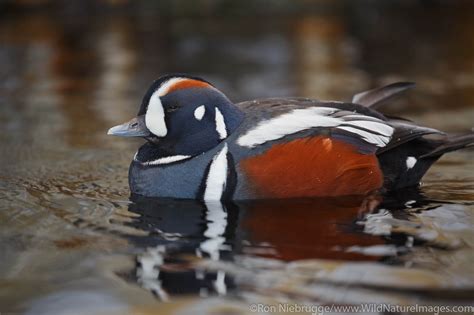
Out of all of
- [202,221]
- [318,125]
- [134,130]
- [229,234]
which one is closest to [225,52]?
[134,130]

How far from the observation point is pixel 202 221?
219 inches

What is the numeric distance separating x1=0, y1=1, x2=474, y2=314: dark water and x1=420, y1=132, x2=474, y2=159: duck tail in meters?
0.26

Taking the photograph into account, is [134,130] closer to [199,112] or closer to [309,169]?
[199,112]

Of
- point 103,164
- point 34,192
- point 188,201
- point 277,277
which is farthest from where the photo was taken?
point 103,164

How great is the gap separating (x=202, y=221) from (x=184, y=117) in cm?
79

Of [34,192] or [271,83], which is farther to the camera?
[271,83]

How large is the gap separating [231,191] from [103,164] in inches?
71.3

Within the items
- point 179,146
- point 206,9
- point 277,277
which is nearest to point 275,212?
point 179,146

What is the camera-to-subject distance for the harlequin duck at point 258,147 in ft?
18.8

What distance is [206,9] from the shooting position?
18406 millimetres

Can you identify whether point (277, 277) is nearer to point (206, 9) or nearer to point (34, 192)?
point (34, 192)

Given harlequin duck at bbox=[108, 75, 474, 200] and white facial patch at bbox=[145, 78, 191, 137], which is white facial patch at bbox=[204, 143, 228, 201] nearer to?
harlequin duck at bbox=[108, 75, 474, 200]

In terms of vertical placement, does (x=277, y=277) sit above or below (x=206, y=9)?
below

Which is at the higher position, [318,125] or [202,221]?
[318,125]
